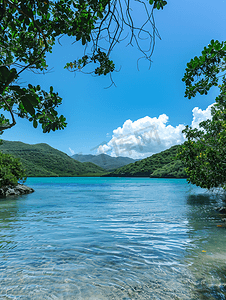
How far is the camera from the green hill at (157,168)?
439ft

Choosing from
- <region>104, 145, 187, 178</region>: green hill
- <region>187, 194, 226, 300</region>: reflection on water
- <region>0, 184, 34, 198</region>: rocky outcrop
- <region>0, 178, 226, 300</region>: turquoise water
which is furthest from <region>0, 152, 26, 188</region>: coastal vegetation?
<region>104, 145, 187, 178</region>: green hill

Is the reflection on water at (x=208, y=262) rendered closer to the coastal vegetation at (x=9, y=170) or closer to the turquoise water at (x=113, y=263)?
the turquoise water at (x=113, y=263)

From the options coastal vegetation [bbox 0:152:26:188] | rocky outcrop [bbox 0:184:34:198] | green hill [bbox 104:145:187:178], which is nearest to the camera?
coastal vegetation [bbox 0:152:26:188]

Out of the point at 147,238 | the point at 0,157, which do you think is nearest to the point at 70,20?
the point at 147,238

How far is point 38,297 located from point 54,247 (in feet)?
12.2

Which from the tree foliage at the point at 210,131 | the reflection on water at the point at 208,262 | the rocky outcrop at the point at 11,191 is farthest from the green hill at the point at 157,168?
the reflection on water at the point at 208,262

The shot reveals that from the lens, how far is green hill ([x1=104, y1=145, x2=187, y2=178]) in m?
134

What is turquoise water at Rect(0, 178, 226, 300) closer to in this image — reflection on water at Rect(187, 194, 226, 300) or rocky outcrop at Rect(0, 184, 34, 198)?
reflection on water at Rect(187, 194, 226, 300)

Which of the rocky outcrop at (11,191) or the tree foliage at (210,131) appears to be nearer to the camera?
the tree foliage at (210,131)

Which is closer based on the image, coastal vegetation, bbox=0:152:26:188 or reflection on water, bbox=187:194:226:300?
reflection on water, bbox=187:194:226:300

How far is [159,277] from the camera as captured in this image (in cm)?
560

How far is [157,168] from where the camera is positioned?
155500 mm

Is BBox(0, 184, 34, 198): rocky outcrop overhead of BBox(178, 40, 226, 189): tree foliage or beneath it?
beneath

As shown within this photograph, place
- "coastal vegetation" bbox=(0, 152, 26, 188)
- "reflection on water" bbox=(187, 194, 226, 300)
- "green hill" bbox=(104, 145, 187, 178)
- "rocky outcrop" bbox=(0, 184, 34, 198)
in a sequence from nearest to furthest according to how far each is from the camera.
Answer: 1. "reflection on water" bbox=(187, 194, 226, 300)
2. "coastal vegetation" bbox=(0, 152, 26, 188)
3. "rocky outcrop" bbox=(0, 184, 34, 198)
4. "green hill" bbox=(104, 145, 187, 178)
